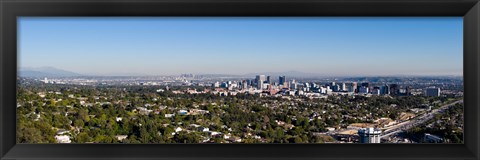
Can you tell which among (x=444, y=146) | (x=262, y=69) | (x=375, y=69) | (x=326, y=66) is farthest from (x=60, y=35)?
(x=444, y=146)

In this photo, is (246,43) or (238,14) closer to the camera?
(238,14)

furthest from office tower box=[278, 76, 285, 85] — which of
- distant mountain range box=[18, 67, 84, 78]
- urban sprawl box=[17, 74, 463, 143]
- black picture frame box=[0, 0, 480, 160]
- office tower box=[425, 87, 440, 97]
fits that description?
distant mountain range box=[18, 67, 84, 78]

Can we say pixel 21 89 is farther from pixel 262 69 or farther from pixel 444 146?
pixel 444 146

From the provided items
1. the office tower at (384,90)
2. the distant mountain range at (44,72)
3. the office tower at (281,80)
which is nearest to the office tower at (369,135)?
the office tower at (384,90)

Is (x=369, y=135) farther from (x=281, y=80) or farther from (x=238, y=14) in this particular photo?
(x=238, y=14)

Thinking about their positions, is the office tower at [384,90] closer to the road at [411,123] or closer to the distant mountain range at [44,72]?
the road at [411,123]

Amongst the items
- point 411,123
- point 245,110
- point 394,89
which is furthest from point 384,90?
point 245,110

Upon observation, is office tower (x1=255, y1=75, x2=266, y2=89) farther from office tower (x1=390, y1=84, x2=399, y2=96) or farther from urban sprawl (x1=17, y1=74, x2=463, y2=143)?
office tower (x1=390, y1=84, x2=399, y2=96)
